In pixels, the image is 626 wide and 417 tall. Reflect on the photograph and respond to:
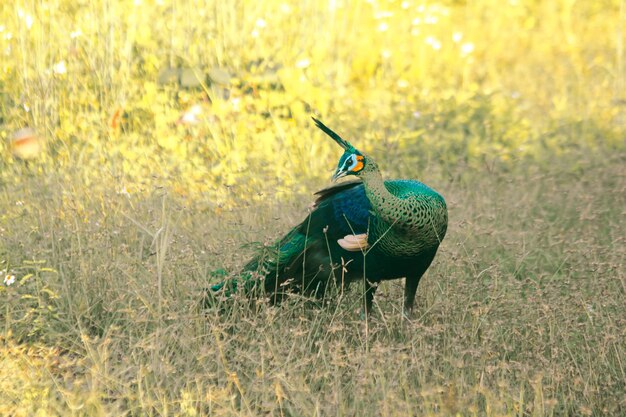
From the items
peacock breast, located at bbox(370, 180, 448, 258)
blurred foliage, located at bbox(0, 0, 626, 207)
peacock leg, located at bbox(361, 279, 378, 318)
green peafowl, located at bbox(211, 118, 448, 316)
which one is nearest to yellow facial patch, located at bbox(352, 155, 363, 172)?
green peafowl, located at bbox(211, 118, 448, 316)

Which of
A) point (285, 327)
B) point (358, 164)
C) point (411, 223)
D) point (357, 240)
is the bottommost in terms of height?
point (285, 327)

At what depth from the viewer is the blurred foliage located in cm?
528

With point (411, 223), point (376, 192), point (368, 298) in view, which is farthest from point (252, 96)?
point (411, 223)

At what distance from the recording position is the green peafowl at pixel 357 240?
3428 millimetres

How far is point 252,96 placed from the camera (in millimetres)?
6004

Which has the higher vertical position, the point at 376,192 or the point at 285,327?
the point at 376,192

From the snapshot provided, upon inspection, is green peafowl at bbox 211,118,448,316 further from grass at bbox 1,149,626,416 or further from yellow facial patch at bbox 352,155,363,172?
grass at bbox 1,149,626,416

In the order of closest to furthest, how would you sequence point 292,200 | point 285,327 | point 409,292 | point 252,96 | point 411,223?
point 411,223 < point 285,327 < point 409,292 < point 292,200 < point 252,96

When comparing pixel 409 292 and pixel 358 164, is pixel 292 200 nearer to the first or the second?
pixel 409 292

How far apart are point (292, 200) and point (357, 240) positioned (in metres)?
1.42

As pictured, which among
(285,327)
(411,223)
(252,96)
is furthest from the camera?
(252,96)

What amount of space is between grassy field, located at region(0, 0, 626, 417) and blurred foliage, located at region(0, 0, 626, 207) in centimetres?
2

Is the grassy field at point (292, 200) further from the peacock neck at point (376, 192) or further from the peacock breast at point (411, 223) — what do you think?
the peacock neck at point (376, 192)

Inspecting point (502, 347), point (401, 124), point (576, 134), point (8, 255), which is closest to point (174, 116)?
point (401, 124)
